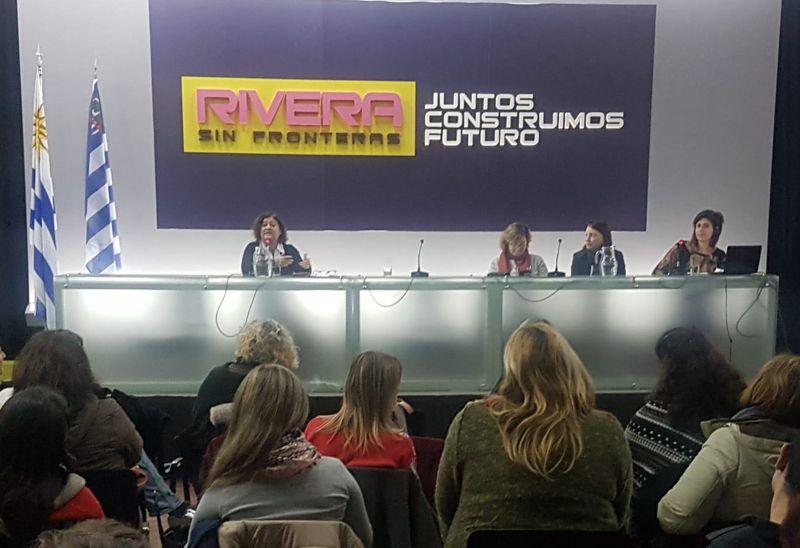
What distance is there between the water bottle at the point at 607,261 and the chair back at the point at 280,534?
12.1 ft

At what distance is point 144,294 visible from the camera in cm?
407

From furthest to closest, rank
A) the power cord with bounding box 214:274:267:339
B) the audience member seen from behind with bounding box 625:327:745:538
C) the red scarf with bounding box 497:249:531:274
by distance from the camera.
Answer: the red scarf with bounding box 497:249:531:274, the power cord with bounding box 214:274:267:339, the audience member seen from behind with bounding box 625:327:745:538

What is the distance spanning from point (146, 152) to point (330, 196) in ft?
5.16

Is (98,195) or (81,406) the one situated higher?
(98,195)

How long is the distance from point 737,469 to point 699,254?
10.9 feet

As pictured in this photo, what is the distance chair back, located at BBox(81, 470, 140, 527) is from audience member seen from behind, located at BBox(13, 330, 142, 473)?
21 centimetres

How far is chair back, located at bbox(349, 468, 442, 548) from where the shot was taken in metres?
2.03

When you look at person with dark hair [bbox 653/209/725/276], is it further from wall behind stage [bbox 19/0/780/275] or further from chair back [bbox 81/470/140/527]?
chair back [bbox 81/470/140/527]

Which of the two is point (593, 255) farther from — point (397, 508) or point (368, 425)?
point (397, 508)

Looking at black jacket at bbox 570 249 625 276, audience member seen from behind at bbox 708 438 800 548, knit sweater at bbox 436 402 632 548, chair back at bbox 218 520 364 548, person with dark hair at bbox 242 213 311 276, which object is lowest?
chair back at bbox 218 520 364 548

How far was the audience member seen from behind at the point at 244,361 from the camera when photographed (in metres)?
3.14

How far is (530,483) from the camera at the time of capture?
1.71m

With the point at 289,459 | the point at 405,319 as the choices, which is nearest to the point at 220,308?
the point at 405,319

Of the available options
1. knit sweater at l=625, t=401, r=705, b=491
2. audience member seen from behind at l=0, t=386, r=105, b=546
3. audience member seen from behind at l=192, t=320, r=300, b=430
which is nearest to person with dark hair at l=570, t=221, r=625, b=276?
audience member seen from behind at l=192, t=320, r=300, b=430
